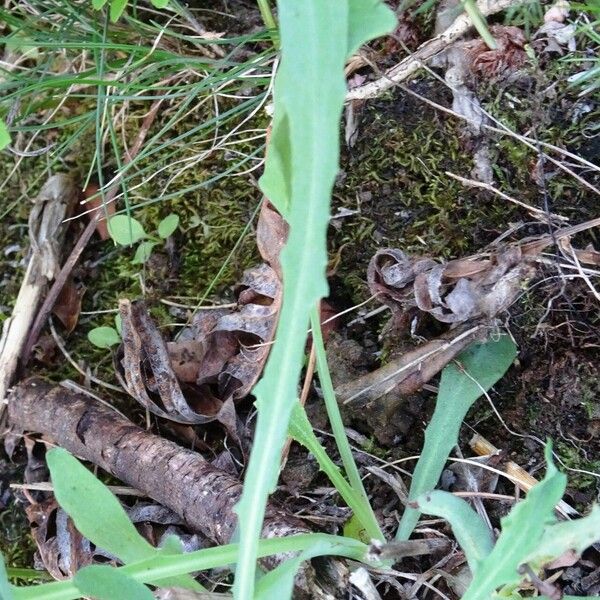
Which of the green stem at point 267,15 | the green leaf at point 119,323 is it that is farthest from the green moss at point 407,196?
the green leaf at point 119,323

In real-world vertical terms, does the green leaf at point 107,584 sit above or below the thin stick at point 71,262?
below

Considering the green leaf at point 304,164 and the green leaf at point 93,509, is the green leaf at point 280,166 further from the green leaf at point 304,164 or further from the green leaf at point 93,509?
the green leaf at point 93,509

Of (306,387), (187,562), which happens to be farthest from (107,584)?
(306,387)

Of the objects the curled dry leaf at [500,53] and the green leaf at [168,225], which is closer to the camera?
the curled dry leaf at [500,53]

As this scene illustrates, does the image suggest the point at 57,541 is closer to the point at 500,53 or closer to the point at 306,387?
the point at 306,387

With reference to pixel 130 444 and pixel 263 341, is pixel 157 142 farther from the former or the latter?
pixel 130 444

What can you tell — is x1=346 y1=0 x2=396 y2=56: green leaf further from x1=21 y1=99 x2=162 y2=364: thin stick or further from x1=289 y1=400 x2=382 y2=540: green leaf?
x1=21 y1=99 x2=162 y2=364: thin stick
